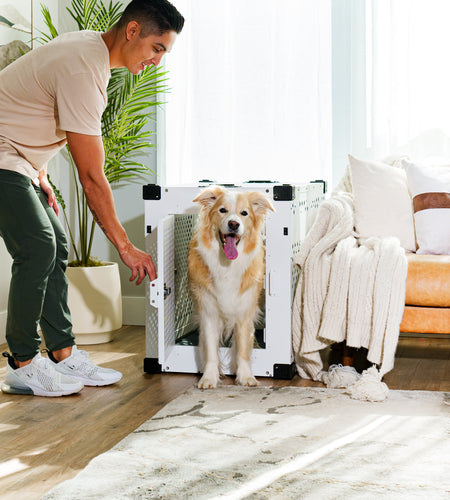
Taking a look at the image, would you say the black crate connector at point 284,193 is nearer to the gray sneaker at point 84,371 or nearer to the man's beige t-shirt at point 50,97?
the man's beige t-shirt at point 50,97

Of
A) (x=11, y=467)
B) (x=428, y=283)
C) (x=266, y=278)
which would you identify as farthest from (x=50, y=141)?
(x=428, y=283)

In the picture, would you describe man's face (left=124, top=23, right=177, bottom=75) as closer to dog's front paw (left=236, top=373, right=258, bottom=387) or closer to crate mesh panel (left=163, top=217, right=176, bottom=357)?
crate mesh panel (left=163, top=217, right=176, bottom=357)

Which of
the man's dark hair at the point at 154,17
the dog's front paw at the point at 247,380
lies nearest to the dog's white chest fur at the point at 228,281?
the dog's front paw at the point at 247,380

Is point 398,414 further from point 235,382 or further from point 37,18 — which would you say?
point 37,18

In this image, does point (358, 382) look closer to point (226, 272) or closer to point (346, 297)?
point (346, 297)

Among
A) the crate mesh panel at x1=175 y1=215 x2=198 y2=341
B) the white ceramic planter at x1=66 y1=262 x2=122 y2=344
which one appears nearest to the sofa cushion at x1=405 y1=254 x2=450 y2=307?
the crate mesh panel at x1=175 y1=215 x2=198 y2=341

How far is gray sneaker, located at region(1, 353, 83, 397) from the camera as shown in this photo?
249 centimetres

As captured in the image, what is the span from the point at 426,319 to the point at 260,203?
0.80 metres

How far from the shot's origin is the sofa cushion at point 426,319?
2.64 metres

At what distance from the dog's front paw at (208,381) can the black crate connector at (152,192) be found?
2.45 feet

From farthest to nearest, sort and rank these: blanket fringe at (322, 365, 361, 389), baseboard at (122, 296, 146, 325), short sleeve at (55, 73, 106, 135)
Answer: baseboard at (122, 296, 146, 325) → blanket fringe at (322, 365, 361, 389) → short sleeve at (55, 73, 106, 135)

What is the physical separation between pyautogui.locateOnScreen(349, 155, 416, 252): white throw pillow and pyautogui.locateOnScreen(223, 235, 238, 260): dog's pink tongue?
77 centimetres

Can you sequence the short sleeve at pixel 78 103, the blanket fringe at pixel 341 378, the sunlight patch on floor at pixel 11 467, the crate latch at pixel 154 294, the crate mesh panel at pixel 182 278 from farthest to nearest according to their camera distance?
the crate mesh panel at pixel 182 278 < the blanket fringe at pixel 341 378 < the crate latch at pixel 154 294 < the short sleeve at pixel 78 103 < the sunlight patch on floor at pixel 11 467

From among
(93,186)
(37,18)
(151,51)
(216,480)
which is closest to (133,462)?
(216,480)
